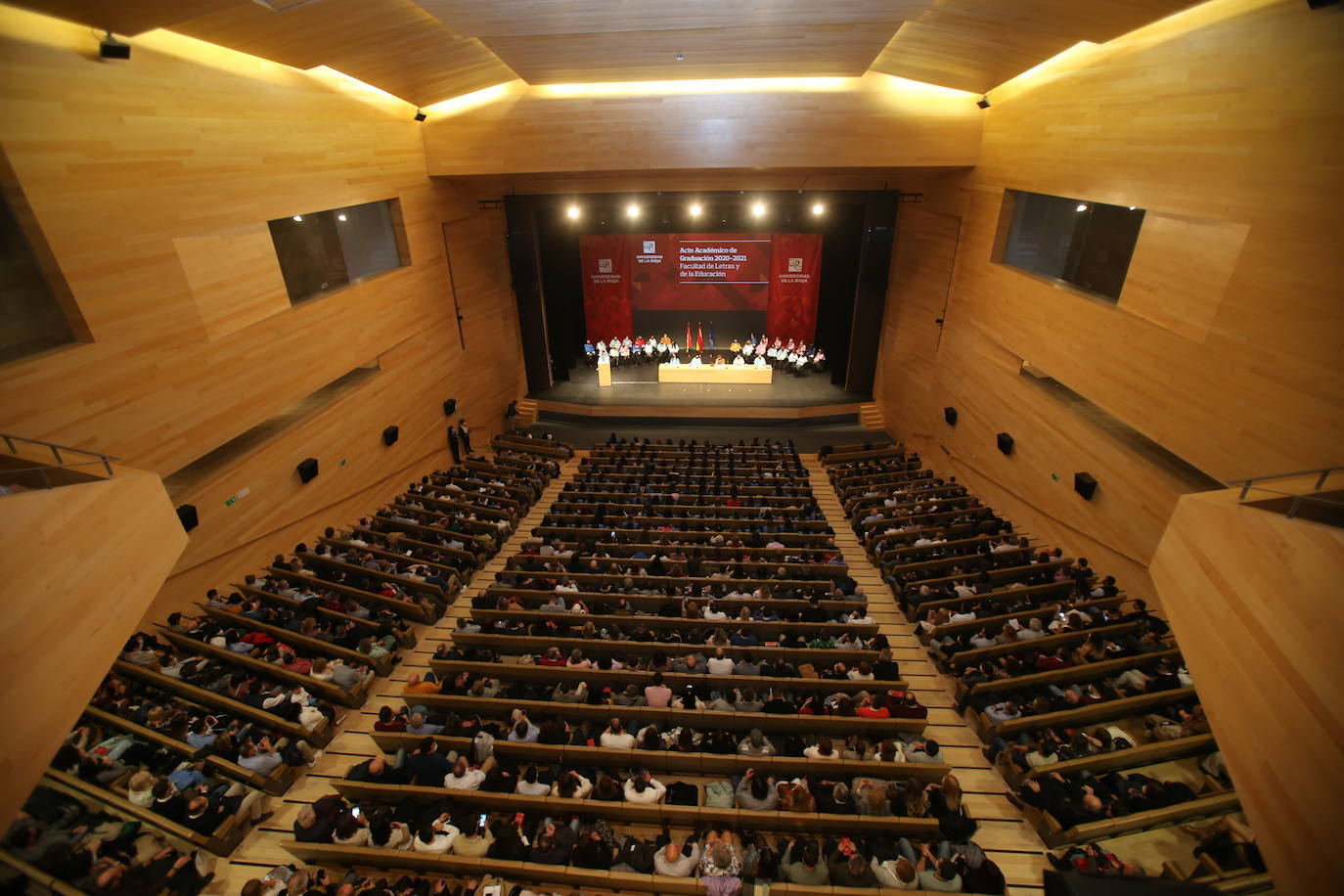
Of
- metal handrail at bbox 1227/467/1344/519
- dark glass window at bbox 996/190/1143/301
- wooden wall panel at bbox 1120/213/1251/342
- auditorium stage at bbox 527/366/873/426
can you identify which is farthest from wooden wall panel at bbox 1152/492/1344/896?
auditorium stage at bbox 527/366/873/426

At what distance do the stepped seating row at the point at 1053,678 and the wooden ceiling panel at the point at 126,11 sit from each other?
32.4 ft

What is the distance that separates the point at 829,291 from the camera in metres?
15.9

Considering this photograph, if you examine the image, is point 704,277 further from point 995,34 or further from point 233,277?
point 233,277

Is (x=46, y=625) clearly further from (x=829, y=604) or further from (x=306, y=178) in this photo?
(x=306, y=178)

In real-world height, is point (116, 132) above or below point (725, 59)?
below

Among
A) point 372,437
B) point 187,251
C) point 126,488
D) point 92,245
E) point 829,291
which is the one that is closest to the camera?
point 126,488

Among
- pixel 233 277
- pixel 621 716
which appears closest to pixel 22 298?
pixel 233 277

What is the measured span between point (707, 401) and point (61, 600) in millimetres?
12932

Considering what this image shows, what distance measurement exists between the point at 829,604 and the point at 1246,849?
12.8 feet

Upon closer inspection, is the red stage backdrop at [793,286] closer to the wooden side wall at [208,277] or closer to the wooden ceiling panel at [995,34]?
the wooden ceiling panel at [995,34]

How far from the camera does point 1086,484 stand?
8.09 metres

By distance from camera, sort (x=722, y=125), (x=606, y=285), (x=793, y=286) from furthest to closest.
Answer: (x=606, y=285)
(x=793, y=286)
(x=722, y=125)

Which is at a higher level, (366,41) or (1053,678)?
(366,41)

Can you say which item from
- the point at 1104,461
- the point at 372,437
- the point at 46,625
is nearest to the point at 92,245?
the point at 46,625
